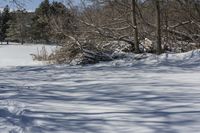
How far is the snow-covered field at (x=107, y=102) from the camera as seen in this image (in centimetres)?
670

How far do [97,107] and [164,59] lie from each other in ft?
27.0

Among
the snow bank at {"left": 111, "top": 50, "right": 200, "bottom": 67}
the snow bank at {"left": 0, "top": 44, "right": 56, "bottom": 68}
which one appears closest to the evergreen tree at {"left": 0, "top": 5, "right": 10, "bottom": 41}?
the snow bank at {"left": 0, "top": 44, "right": 56, "bottom": 68}

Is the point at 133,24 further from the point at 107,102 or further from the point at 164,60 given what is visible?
the point at 107,102

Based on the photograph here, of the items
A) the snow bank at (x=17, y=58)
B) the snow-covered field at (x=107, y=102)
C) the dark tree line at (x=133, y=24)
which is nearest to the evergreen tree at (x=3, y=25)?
the snow bank at (x=17, y=58)

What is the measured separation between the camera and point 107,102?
8.64 metres

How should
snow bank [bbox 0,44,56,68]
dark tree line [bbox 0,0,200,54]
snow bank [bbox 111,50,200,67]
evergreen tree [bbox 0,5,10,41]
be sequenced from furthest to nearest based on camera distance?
evergreen tree [bbox 0,5,10,41] → snow bank [bbox 0,44,56,68] → dark tree line [bbox 0,0,200,54] → snow bank [bbox 111,50,200,67]

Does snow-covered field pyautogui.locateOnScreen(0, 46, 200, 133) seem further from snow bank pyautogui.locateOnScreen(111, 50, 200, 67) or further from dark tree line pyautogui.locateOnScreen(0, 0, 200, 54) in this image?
dark tree line pyautogui.locateOnScreen(0, 0, 200, 54)

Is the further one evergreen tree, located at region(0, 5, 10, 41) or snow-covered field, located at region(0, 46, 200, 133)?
evergreen tree, located at region(0, 5, 10, 41)

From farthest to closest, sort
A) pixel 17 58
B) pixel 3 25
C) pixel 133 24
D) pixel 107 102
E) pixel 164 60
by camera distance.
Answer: pixel 3 25, pixel 17 58, pixel 133 24, pixel 164 60, pixel 107 102

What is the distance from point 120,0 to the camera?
21281 millimetres

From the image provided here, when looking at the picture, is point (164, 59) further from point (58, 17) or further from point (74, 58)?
point (58, 17)

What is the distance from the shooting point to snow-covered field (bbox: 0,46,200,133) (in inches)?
264

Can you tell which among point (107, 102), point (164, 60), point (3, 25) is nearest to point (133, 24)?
point (164, 60)

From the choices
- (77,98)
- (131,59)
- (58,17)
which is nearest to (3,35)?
(58,17)
